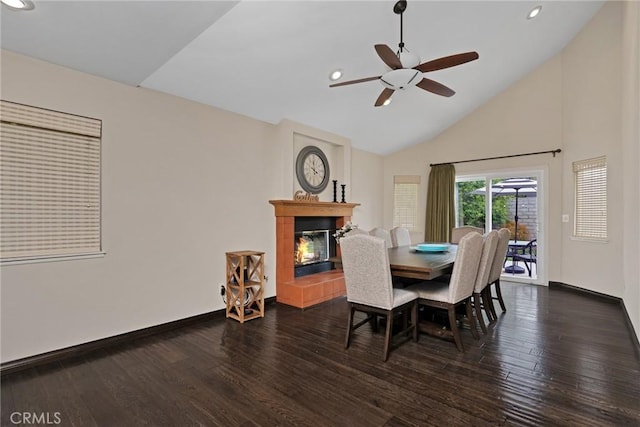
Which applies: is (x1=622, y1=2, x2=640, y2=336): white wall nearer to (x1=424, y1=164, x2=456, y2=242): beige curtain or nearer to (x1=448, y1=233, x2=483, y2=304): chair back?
(x1=448, y1=233, x2=483, y2=304): chair back

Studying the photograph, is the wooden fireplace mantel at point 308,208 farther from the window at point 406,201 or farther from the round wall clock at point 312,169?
the window at point 406,201

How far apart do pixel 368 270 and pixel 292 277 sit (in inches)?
77.3

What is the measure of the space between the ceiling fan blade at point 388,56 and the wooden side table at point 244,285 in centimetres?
247

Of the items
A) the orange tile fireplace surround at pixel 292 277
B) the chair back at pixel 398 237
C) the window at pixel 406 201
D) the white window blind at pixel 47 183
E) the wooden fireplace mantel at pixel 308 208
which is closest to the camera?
the white window blind at pixel 47 183

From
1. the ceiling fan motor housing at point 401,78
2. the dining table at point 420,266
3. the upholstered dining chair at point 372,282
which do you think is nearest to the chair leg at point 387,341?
the upholstered dining chair at point 372,282

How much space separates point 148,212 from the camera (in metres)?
3.20

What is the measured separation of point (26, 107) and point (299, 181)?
310 cm

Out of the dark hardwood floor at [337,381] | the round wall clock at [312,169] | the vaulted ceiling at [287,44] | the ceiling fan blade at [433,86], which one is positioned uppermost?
the vaulted ceiling at [287,44]

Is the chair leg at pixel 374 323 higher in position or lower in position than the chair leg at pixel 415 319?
lower

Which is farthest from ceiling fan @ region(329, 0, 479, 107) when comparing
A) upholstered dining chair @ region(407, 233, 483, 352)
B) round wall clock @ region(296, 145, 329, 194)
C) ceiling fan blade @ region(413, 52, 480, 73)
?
round wall clock @ region(296, 145, 329, 194)

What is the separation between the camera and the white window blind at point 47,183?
2447 millimetres

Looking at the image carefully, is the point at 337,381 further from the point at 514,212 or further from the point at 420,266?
the point at 514,212

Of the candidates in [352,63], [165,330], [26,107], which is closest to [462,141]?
[352,63]

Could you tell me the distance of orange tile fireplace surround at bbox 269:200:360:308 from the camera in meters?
4.15
